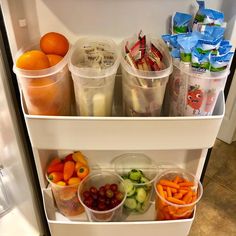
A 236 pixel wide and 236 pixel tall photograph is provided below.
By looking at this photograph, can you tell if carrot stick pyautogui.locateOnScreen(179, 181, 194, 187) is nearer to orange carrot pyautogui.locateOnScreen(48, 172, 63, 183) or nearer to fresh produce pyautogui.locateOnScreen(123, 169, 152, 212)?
fresh produce pyautogui.locateOnScreen(123, 169, 152, 212)

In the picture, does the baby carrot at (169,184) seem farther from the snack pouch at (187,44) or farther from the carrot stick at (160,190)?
the snack pouch at (187,44)

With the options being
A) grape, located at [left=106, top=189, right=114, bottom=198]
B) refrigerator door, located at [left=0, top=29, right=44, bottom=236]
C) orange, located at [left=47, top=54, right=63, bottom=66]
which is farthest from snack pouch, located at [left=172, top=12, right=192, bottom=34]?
grape, located at [left=106, top=189, right=114, bottom=198]

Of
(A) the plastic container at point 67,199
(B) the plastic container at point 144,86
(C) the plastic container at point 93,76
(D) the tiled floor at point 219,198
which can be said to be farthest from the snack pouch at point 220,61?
(D) the tiled floor at point 219,198

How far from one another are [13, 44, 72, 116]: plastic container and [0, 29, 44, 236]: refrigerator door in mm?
107

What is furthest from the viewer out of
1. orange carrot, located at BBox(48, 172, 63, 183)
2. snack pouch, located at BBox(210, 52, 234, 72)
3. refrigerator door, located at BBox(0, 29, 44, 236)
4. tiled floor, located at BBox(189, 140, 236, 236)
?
tiled floor, located at BBox(189, 140, 236, 236)

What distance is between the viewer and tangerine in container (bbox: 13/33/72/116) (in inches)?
30.1

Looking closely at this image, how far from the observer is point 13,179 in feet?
3.87

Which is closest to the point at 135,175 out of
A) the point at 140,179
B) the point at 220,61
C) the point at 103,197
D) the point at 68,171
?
the point at 140,179

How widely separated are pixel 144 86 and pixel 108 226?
51cm

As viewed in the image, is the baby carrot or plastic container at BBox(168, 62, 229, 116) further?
the baby carrot

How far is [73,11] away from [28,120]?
1.05 feet

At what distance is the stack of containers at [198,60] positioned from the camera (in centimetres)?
75

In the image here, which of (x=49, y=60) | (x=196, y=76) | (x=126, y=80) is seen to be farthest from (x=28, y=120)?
(x=196, y=76)

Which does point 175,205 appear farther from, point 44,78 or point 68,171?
point 44,78
